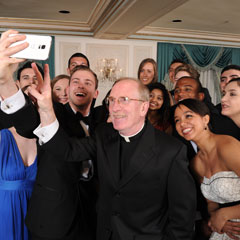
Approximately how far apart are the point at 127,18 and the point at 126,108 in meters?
4.58

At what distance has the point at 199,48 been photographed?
955 cm

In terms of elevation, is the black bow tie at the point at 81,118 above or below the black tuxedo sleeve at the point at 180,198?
above

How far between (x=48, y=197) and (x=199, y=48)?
29.0 ft

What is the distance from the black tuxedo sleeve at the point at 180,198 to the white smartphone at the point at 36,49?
102cm

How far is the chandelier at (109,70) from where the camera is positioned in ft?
27.4

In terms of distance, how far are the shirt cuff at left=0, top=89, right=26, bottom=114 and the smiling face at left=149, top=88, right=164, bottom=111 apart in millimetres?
1894

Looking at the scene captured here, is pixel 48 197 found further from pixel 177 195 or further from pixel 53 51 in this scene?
pixel 53 51

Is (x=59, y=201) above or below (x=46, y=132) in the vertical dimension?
below

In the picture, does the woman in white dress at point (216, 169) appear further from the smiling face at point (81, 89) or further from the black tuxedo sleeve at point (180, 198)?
the smiling face at point (81, 89)

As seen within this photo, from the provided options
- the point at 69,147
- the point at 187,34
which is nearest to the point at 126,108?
the point at 69,147

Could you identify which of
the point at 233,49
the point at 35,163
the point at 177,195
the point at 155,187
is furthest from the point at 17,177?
the point at 233,49

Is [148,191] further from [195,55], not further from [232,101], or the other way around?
[195,55]

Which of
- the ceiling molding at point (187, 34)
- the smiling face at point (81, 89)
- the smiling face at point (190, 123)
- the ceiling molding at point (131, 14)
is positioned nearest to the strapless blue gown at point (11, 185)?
the smiling face at point (81, 89)

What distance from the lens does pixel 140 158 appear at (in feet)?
5.72
